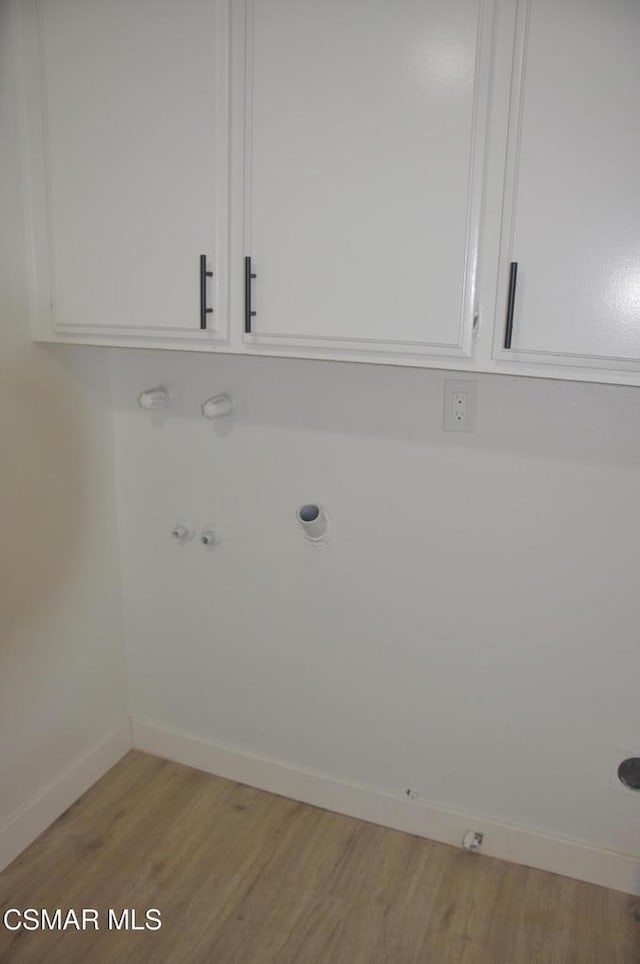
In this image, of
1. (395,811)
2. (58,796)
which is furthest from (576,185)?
(58,796)

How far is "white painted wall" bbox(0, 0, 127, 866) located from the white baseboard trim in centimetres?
28

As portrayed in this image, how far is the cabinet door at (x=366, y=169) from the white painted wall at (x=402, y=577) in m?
0.38

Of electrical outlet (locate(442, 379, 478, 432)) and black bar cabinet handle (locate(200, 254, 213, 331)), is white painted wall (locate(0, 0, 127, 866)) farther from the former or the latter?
electrical outlet (locate(442, 379, 478, 432))

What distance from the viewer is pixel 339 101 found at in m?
1.52

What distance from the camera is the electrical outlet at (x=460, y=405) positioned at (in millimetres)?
1887

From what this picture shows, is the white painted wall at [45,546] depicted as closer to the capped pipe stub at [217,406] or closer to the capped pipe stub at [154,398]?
the capped pipe stub at [154,398]

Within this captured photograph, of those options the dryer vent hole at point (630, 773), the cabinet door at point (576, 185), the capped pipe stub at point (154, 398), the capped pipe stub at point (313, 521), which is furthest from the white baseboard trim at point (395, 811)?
the cabinet door at point (576, 185)

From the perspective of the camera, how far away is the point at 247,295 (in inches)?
65.7

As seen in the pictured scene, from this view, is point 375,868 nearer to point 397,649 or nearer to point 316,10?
point 397,649

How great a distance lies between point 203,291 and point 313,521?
0.69 metres

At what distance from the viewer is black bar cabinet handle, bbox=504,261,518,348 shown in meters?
1.46

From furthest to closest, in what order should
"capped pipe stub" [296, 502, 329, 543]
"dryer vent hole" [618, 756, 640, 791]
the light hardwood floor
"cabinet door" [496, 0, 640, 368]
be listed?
1. "capped pipe stub" [296, 502, 329, 543]
2. "dryer vent hole" [618, 756, 640, 791]
3. the light hardwood floor
4. "cabinet door" [496, 0, 640, 368]

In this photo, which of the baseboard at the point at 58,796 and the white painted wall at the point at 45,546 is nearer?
the white painted wall at the point at 45,546

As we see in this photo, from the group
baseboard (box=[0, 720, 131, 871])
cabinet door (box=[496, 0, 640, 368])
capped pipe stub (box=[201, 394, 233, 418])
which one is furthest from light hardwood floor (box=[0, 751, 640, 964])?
cabinet door (box=[496, 0, 640, 368])
